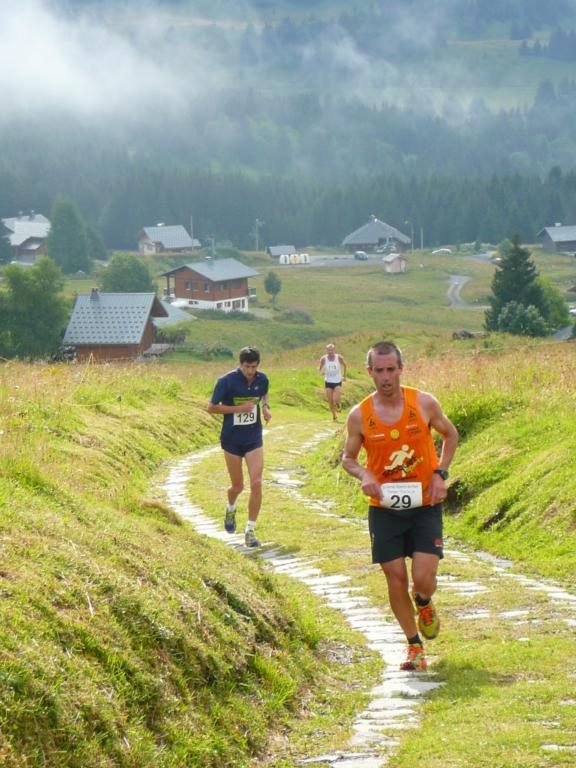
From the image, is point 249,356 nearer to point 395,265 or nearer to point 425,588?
point 425,588

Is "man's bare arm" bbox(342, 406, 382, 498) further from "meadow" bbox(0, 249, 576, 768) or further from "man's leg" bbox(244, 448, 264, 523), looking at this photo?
"man's leg" bbox(244, 448, 264, 523)

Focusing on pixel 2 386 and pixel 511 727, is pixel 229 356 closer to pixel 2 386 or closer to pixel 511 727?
pixel 2 386

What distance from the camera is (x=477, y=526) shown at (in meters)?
16.0

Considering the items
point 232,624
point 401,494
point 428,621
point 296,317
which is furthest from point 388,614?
point 296,317

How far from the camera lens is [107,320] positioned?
9050cm

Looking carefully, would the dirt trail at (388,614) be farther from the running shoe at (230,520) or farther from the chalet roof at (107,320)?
the chalet roof at (107,320)

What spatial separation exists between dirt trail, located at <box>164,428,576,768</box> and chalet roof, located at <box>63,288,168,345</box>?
233ft

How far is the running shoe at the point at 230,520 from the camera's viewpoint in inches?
632

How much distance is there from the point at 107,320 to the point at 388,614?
79971 millimetres

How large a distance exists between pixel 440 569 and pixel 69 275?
583 ft

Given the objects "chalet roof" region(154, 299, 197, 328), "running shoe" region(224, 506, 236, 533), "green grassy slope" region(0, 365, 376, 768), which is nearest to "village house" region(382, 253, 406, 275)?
"chalet roof" region(154, 299, 197, 328)

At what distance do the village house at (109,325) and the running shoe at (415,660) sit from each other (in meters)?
79.0

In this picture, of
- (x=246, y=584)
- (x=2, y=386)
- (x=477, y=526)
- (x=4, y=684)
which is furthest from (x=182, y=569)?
(x=2, y=386)

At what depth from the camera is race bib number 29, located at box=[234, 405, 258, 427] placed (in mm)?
15523
